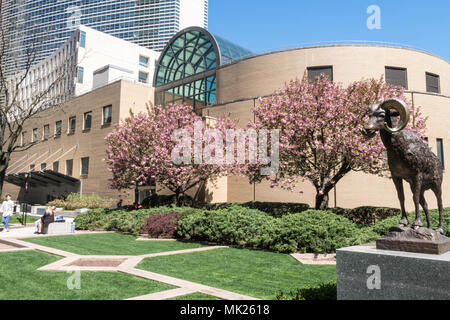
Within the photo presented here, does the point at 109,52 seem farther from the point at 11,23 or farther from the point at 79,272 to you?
the point at 79,272

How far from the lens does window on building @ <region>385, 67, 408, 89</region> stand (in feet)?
75.3

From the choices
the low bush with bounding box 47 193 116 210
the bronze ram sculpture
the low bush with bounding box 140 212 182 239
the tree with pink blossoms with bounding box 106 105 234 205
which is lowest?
the low bush with bounding box 140 212 182 239

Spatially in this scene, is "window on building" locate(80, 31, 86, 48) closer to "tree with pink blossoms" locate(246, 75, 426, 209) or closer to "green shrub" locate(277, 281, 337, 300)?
"tree with pink blossoms" locate(246, 75, 426, 209)

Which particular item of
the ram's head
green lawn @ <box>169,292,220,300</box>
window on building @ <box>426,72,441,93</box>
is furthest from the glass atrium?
the ram's head

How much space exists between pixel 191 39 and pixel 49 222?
22.4 metres

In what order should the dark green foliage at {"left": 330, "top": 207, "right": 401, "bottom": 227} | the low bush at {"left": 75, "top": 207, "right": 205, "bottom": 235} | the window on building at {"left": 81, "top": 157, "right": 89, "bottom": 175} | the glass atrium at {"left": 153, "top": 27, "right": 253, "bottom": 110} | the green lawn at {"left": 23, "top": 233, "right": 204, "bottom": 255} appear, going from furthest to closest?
1. the window on building at {"left": 81, "top": 157, "right": 89, "bottom": 175}
2. the glass atrium at {"left": 153, "top": 27, "right": 253, "bottom": 110}
3. the low bush at {"left": 75, "top": 207, "right": 205, "bottom": 235}
4. the dark green foliage at {"left": 330, "top": 207, "right": 401, "bottom": 227}
5. the green lawn at {"left": 23, "top": 233, "right": 204, "bottom": 255}

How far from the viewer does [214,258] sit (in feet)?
32.9

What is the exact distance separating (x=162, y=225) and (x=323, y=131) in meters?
8.05

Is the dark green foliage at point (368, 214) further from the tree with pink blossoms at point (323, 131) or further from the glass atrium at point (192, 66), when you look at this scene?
the glass atrium at point (192, 66)

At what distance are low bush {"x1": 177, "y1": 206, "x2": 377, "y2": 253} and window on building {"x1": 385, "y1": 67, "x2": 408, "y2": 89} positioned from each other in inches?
591

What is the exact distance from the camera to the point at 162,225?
49.1 feet

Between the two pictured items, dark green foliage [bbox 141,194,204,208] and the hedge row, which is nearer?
the hedge row

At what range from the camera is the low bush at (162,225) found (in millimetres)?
14734

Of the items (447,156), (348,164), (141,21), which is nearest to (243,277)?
(348,164)
